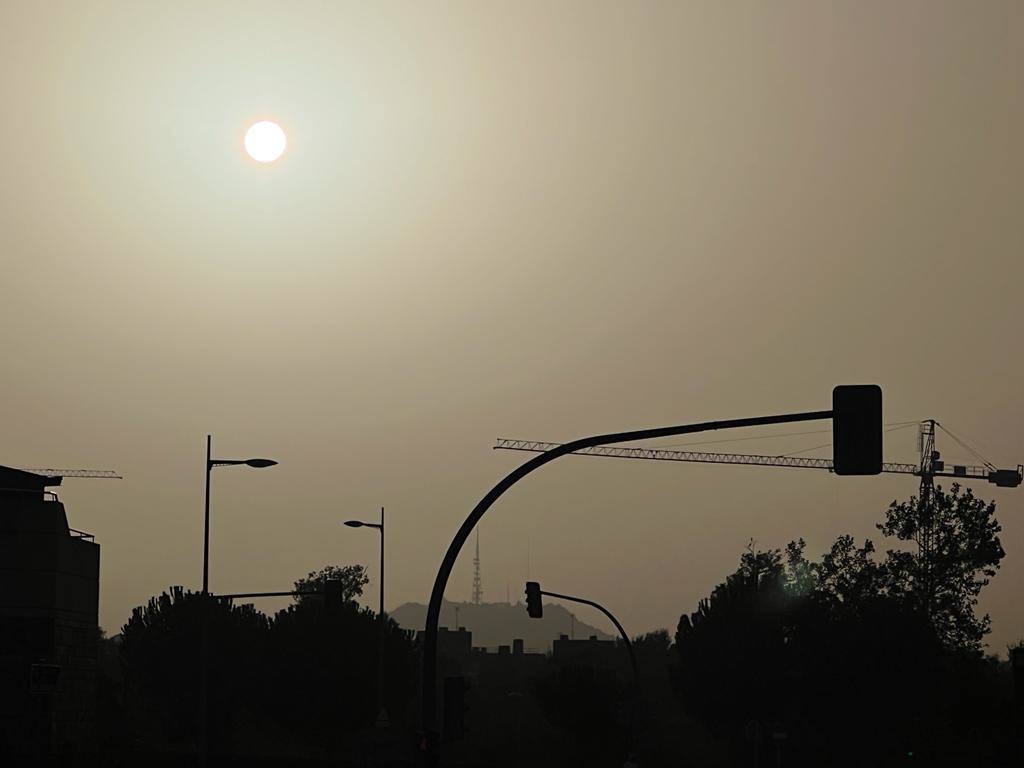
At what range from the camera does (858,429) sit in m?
20.6

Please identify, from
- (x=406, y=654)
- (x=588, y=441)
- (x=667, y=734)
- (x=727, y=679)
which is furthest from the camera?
(x=667, y=734)

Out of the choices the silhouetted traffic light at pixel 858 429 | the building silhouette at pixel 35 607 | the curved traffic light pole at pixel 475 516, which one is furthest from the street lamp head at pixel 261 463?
the building silhouette at pixel 35 607

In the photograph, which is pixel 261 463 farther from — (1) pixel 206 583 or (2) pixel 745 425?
(2) pixel 745 425

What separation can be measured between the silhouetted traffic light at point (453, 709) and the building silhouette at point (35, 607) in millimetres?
44092

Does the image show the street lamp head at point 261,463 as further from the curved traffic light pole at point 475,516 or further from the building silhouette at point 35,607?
the building silhouette at point 35,607

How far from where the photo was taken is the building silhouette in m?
66.9

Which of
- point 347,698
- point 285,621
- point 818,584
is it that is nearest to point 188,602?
point 285,621

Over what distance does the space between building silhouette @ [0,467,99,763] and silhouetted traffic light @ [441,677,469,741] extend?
4409 cm

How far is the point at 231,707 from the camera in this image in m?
88.2

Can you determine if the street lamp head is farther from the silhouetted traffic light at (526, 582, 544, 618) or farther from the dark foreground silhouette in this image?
the dark foreground silhouette

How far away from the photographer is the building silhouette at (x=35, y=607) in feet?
220

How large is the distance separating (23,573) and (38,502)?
3.28 meters

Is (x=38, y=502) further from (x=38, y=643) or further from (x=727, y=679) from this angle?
(x=727, y=679)

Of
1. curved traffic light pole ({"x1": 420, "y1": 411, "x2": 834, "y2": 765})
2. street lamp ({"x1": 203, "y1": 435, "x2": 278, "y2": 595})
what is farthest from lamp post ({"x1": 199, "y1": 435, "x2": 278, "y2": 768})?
curved traffic light pole ({"x1": 420, "y1": 411, "x2": 834, "y2": 765})
